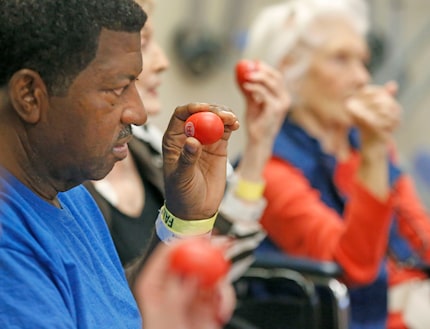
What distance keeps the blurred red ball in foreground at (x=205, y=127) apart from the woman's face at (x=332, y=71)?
1312 millimetres

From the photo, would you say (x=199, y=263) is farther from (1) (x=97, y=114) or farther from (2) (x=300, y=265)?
(2) (x=300, y=265)

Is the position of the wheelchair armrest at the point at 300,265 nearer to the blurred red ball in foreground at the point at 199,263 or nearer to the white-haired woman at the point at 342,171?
the white-haired woman at the point at 342,171

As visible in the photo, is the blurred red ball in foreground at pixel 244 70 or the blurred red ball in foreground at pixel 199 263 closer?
the blurred red ball in foreground at pixel 199 263

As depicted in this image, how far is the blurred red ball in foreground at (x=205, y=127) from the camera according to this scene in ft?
3.34

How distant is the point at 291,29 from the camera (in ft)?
7.69

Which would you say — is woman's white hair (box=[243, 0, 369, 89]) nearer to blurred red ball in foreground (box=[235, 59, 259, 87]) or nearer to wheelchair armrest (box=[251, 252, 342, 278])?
blurred red ball in foreground (box=[235, 59, 259, 87])

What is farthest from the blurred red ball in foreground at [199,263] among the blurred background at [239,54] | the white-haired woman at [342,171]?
the blurred background at [239,54]

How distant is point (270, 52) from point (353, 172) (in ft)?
1.27

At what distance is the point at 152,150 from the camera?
1761 millimetres

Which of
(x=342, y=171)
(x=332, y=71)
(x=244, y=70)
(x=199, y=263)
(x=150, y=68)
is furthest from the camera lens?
(x=332, y=71)

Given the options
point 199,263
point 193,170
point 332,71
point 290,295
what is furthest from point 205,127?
point 332,71

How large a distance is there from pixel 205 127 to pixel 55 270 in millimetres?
239

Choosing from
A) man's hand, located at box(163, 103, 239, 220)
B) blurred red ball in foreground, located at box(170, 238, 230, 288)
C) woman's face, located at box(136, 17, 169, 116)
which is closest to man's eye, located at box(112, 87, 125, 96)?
man's hand, located at box(163, 103, 239, 220)

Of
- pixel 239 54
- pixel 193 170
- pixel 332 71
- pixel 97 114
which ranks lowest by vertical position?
pixel 239 54
